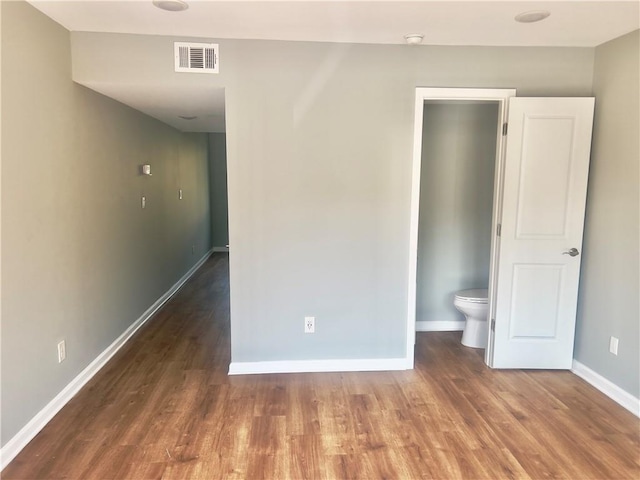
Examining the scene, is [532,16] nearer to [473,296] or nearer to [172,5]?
[172,5]

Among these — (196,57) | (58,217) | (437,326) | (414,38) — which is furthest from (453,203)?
(58,217)

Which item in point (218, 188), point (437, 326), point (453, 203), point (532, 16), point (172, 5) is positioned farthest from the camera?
point (218, 188)

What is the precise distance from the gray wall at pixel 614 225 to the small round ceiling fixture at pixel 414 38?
1297 millimetres

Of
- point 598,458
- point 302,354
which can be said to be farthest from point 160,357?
point 598,458

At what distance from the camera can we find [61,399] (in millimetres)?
2633

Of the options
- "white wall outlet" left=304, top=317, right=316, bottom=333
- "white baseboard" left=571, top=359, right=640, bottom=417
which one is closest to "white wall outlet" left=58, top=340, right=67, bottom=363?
"white wall outlet" left=304, top=317, right=316, bottom=333

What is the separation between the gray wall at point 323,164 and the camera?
2.87m

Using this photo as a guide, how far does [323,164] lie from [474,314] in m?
1.84

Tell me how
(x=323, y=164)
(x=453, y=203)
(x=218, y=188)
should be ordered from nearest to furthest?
(x=323, y=164) → (x=453, y=203) → (x=218, y=188)

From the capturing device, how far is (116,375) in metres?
3.07

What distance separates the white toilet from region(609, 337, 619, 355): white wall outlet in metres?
0.88

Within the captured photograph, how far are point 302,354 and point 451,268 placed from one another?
172cm

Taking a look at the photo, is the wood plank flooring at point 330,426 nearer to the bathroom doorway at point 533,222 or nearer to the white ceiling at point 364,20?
the bathroom doorway at point 533,222

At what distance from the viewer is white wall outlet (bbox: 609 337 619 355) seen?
2807 millimetres
